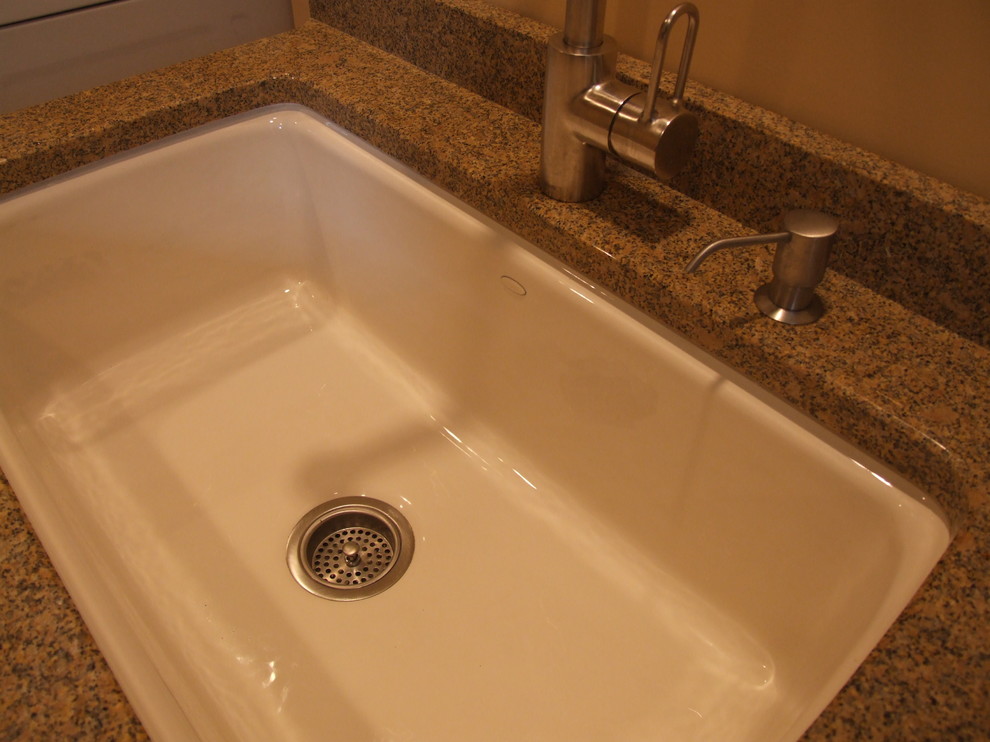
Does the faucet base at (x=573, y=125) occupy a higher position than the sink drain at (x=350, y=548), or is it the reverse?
the faucet base at (x=573, y=125)

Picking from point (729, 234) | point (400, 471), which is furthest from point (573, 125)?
point (400, 471)

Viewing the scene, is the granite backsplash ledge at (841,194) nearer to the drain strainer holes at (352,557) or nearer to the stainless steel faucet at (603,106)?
the stainless steel faucet at (603,106)

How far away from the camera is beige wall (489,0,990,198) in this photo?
0.54 meters

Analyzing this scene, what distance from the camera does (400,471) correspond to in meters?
0.85

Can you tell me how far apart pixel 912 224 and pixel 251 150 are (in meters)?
0.73

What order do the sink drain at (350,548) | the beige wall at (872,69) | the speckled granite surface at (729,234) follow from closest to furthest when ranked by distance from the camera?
the speckled granite surface at (729,234) → the beige wall at (872,69) → the sink drain at (350,548)

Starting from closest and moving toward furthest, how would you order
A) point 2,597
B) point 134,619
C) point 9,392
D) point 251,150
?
1. point 2,597
2. point 134,619
3. point 9,392
4. point 251,150

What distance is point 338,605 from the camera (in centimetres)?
74

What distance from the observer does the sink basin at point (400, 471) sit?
0.59 metres

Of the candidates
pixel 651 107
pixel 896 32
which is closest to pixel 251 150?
pixel 651 107

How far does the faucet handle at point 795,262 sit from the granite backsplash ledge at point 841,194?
0.05 metres

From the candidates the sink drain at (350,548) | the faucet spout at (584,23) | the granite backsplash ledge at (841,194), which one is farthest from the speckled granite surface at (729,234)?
the sink drain at (350,548)

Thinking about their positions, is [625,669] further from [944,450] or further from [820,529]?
[944,450]

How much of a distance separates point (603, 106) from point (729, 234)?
0.17 metres
